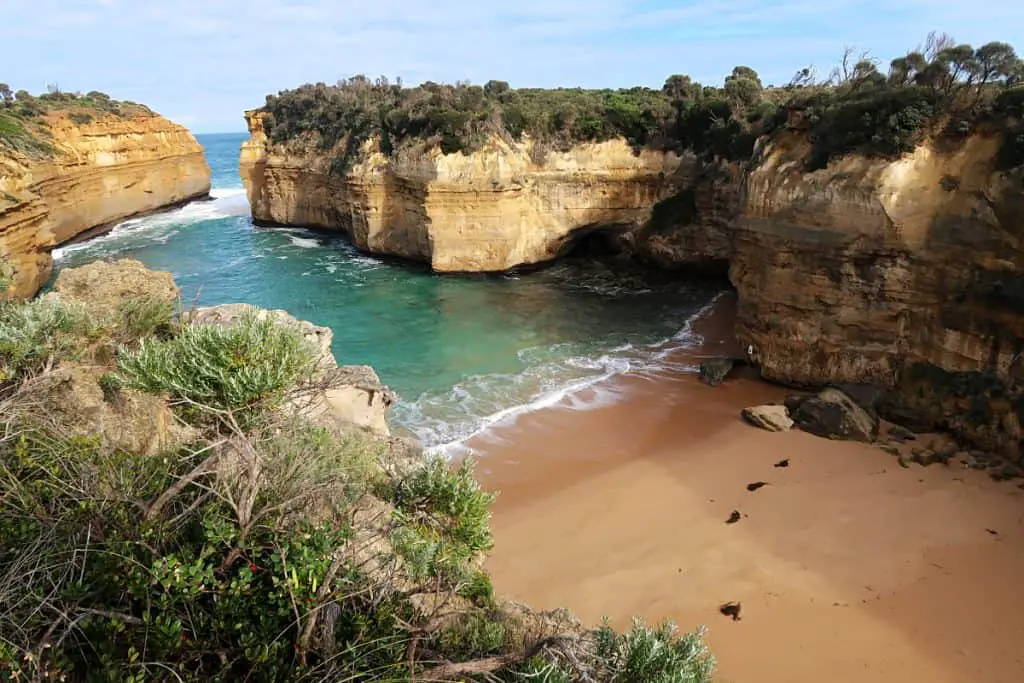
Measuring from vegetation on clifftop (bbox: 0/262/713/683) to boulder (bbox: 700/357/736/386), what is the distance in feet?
33.1

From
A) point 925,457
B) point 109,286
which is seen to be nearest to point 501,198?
point 109,286

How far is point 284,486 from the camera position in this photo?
4938 mm

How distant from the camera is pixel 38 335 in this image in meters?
7.18

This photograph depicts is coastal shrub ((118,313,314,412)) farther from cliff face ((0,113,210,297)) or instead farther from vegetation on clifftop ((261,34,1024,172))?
cliff face ((0,113,210,297))

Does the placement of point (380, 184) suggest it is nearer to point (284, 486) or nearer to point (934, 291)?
point (934, 291)

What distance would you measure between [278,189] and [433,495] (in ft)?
111

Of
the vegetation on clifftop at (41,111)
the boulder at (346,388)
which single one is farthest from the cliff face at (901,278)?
the vegetation on clifftop at (41,111)

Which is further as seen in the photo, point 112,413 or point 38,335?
point 38,335

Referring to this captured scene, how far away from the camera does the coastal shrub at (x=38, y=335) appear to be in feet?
21.9

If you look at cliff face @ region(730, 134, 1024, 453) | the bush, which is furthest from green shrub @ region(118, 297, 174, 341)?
the bush

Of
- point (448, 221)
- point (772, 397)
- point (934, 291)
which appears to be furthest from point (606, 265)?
point (934, 291)

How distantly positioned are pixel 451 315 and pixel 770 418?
38.2 ft

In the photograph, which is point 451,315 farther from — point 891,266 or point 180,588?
point 180,588

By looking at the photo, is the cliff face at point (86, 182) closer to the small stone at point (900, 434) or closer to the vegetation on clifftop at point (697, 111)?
the vegetation on clifftop at point (697, 111)
